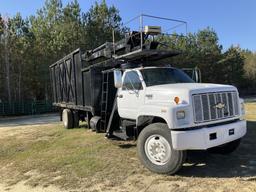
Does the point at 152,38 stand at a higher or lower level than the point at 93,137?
higher

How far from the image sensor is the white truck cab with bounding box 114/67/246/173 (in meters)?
6.45

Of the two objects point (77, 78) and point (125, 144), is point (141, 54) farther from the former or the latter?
point (77, 78)

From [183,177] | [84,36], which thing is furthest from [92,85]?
[84,36]

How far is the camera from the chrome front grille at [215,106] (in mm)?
6582

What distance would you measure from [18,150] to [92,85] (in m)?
3.02

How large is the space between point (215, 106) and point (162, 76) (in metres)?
1.81

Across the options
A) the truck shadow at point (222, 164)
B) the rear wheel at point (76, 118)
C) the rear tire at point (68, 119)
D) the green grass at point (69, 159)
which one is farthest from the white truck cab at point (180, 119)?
the rear tire at point (68, 119)

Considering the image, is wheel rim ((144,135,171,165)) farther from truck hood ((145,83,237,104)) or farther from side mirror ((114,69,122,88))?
side mirror ((114,69,122,88))

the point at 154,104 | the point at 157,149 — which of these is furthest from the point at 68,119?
the point at 157,149

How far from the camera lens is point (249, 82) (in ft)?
228

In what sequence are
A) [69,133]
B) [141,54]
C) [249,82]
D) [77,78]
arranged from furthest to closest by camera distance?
1. [249,82]
2. [69,133]
3. [77,78]
4. [141,54]

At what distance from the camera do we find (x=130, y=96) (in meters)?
8.27

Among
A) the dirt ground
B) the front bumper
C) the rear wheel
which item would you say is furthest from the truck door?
the rear wheel

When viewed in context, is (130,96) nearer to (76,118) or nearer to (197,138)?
(197,138)
